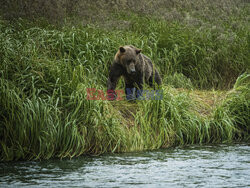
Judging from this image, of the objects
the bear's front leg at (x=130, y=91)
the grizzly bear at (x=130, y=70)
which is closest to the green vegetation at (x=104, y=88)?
the bear's front leg at (x=130, y=91)

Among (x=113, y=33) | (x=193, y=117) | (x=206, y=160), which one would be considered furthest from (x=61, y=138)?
(x=113, y=33)

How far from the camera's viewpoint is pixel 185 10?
12289 millimetres

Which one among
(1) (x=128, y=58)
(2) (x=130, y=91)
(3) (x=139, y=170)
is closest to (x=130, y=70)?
(1) (x=128, y=58)

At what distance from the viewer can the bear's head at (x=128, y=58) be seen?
6141mm

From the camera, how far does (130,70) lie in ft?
20.1

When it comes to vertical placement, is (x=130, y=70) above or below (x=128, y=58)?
below

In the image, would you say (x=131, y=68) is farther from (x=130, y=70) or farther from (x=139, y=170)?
(x=139, y=170)

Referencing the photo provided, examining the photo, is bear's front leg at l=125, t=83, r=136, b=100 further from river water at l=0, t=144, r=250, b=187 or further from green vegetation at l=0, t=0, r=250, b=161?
river water at l=0, t=144, r=250, b=187

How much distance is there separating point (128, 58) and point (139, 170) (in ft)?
7.03

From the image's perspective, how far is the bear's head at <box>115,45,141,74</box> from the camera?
614cm

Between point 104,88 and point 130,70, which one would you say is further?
point 104,88

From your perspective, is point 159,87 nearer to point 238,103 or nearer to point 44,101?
point 238,103

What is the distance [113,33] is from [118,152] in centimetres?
385

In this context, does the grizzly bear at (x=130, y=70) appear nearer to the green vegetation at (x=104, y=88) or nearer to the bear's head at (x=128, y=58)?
the bear's head at (x=128, y=58)
